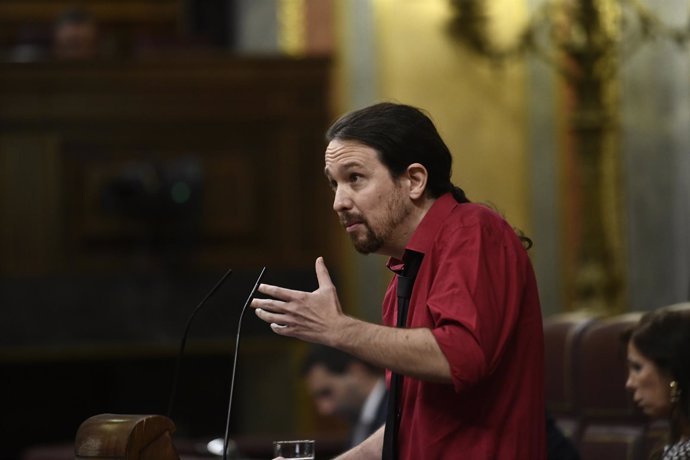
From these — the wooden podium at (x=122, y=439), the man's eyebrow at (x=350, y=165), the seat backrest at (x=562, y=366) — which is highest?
the man's eyebrow at (x=350, y=165)

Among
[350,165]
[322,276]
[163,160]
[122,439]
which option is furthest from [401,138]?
[163,160]

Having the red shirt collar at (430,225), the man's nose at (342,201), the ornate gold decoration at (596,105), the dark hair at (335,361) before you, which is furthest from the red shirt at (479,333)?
the ornate gold decoration at (596,105)

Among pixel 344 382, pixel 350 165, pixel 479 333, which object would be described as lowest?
pixel 344 382

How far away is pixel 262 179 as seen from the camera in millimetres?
7723

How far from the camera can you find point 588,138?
301 inches

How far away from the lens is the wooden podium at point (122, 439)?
7.59ft

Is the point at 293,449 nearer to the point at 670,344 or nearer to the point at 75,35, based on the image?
the point at 670,344

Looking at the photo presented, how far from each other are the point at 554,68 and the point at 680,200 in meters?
1.11

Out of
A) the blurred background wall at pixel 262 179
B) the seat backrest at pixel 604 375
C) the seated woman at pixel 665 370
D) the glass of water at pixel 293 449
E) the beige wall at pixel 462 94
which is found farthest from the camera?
the beige wall at pixel 462 94

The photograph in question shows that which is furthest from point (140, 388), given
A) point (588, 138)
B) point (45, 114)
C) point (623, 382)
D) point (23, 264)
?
point (623, 382)

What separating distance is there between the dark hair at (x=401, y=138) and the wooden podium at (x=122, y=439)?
24.6 inches

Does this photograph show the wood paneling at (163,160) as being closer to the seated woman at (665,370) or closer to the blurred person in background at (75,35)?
the blurred person in background at (75,35)

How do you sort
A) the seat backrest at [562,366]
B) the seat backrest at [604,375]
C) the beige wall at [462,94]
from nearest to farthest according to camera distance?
the seat backrest at [604,375], the seat backrest at [562,366], the beige wall at [462,94]

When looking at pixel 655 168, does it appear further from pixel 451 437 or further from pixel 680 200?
pixel 451 437
